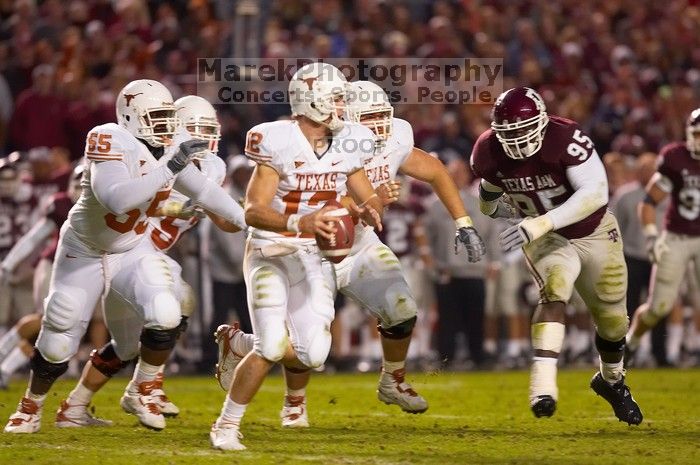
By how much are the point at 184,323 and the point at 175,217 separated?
1.87 ft

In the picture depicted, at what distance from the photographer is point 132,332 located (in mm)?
6551

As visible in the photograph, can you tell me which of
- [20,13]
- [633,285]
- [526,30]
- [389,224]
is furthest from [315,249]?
[526,30]

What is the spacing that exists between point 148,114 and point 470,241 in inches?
64.4

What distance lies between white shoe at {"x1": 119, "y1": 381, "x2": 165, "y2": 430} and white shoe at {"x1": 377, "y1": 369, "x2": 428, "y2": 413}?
3.70 ft

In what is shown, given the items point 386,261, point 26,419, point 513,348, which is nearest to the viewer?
point 26,419

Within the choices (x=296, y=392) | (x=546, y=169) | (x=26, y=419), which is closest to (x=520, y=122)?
(x=546, y=169)

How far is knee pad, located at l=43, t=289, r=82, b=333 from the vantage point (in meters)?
6.22

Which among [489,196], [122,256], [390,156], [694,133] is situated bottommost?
[122,256]

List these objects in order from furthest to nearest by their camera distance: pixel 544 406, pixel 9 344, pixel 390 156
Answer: pixel 9 344 < pixel 390 156 < pixel 544 406

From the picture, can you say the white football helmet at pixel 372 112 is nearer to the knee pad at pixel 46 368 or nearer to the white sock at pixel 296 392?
the white sock at pixel 296 392

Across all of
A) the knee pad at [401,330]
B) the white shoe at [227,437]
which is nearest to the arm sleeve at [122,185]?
the white shoe at [227,437]

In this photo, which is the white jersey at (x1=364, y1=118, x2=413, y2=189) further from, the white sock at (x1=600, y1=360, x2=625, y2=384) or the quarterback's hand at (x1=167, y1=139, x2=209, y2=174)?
the white sock at (x1=600, y1=360, x2=625, y2=384)

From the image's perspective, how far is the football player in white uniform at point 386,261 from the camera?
6660 mm

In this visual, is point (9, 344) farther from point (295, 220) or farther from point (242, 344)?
point (295, 220)
